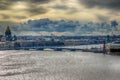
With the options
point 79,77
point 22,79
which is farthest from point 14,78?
point 79,77

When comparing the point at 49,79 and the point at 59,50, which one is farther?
the point at 59,50

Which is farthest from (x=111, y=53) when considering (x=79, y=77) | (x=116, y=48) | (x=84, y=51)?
(x=79, y=77)

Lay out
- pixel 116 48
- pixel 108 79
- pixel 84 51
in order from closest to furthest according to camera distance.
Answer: pixel 108 79, pixel 116 48, pixel 84 51

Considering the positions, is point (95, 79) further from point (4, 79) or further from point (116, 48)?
point (116, 48)

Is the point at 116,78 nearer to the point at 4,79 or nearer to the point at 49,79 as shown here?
the point at 49,79

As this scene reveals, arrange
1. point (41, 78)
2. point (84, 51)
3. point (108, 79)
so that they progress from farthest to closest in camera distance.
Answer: point (84, 51)
point (41, 78)
point (108, 79)

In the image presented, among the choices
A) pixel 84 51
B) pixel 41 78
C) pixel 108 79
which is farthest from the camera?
pixel 84 51

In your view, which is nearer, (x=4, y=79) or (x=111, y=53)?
(x=4, y=79)

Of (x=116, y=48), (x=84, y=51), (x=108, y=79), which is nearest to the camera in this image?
(x=108, y=79)

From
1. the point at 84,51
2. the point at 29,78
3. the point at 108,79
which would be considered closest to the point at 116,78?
the point at 108,79
